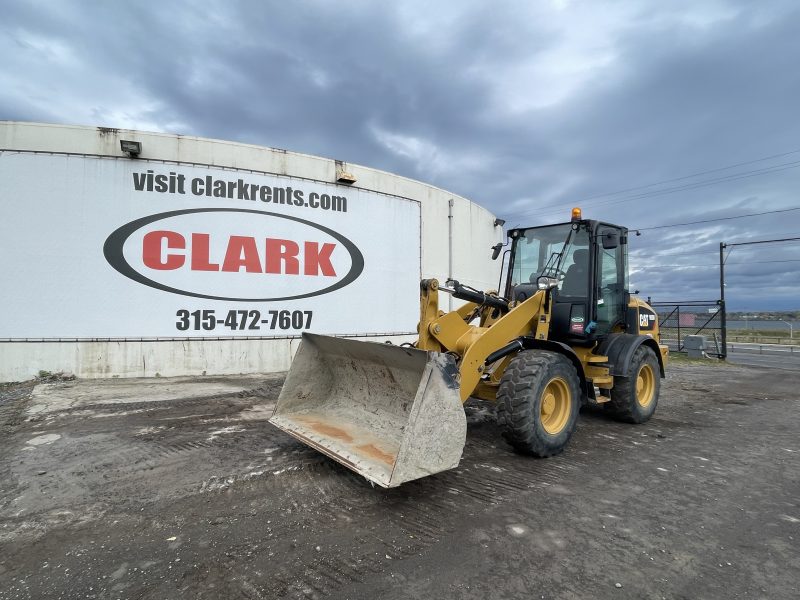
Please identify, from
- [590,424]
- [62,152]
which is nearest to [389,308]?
[590,424]

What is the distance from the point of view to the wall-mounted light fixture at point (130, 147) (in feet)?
28.9

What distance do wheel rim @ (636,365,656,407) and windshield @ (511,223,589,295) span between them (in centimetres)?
193

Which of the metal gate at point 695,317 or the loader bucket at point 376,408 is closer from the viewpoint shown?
the loader bucket at point 376,408

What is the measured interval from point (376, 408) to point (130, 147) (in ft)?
25.5

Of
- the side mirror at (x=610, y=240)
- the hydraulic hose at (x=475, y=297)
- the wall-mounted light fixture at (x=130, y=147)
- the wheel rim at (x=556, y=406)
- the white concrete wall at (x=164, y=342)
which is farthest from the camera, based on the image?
the wall-mounted light fixture at (x=130, y=147)

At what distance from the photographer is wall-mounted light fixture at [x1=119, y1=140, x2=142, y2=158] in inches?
347

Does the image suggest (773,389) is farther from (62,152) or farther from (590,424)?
(62,152)

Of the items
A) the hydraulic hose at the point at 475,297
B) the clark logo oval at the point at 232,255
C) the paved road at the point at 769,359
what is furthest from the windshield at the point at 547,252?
the paved road at the point at 769,359

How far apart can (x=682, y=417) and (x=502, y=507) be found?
190 inches

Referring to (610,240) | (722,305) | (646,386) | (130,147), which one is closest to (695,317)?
(722,305)

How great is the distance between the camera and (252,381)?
9.12m

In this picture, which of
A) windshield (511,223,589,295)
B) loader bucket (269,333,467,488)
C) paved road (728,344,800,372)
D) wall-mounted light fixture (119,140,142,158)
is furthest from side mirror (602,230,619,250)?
paved road (728,344,800,372)

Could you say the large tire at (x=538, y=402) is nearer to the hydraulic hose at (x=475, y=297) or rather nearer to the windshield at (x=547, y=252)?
the hydraulic hose at (x=475, y=297)

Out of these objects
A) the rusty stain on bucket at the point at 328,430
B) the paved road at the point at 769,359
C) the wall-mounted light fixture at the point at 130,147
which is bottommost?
the paved road at the point at 769,359
